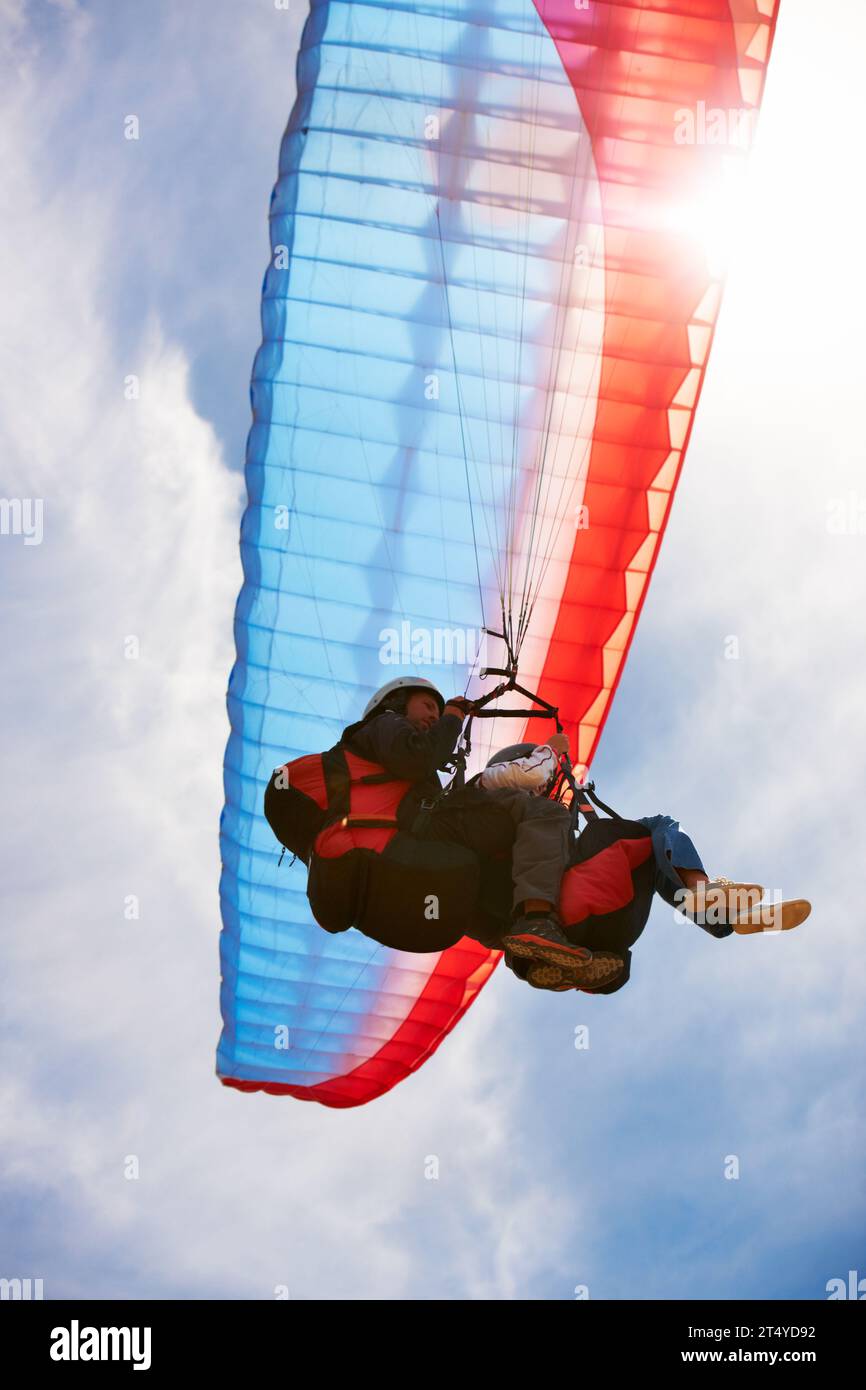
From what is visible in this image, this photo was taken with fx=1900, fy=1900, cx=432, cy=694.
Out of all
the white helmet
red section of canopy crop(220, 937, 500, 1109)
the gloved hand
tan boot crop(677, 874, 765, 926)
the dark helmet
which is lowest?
red section of canopy crop(220, 937, 500, 1109)

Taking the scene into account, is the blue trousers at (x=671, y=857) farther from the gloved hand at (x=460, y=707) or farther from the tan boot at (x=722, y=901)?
the gloved hand at (x=460, y=707)

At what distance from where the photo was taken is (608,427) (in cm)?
1005

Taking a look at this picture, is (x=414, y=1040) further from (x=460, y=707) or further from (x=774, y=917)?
(x=774, y=917)

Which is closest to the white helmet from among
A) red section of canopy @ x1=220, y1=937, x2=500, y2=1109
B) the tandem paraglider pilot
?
the tandem paraglider pilot

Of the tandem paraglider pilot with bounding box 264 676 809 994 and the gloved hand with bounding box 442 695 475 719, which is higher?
the gloved hand with bounding box 442 695 475 719

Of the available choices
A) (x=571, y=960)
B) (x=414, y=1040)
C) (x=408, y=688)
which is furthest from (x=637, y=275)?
(x=414, y=1040)

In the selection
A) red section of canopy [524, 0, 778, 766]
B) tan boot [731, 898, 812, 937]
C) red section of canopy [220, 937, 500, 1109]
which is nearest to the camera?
tan boot [731, 898, 812, 937]

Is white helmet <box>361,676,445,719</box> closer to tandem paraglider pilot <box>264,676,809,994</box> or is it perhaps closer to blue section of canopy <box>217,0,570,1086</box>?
tandem paraglider pilot <box>264,676,809,994</box>

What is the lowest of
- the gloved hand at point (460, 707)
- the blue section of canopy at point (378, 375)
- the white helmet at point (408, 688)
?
the gloved hand at point (460, 707)

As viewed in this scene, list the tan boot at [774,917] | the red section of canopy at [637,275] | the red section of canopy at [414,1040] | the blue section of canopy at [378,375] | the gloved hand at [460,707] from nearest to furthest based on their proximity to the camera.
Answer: the tan boot at [774,917] → the gloved hand at [460,707] → the blue section of canopy at [378,375] → the red section of canopy at [637,275] → the red section of canopy at [414,1040]

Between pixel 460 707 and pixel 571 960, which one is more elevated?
pixel 460 707

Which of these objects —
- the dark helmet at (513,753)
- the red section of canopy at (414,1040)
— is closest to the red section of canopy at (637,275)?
the red section of canopy at (414,1040)

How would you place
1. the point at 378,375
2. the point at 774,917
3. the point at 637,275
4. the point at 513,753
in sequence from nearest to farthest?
the point at 774,917, the point at 513,753, the point at 378,375, the point at 637,275

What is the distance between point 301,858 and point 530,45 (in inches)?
183
